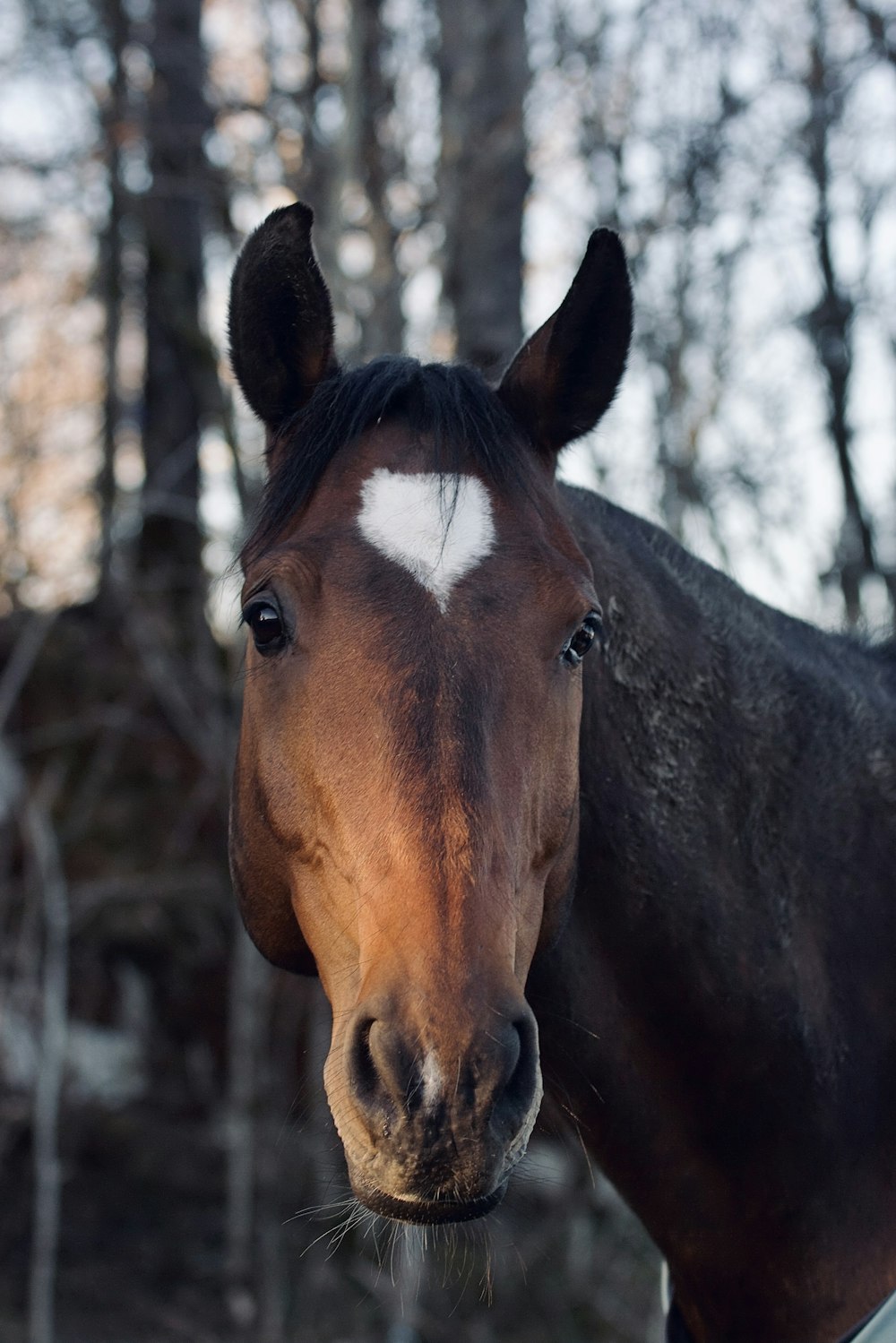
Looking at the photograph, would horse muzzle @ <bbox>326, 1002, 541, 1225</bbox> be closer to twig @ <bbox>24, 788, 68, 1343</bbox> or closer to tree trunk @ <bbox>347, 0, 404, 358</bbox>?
twig @ <bbox>24, 788, 68, 1343</bbox>

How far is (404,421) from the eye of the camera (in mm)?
2691

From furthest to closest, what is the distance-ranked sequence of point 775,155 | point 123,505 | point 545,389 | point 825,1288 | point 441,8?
1. point 775,155
2. point 123,505
3. point 441,8
4. point 545,389
5. point 825,1288

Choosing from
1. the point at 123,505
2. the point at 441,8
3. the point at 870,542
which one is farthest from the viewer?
the point at 870,542

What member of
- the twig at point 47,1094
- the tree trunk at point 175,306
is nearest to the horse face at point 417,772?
the twig at point 47,1094

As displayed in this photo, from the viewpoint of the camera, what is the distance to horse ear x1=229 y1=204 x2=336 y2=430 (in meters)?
2.70

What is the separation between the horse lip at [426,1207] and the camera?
6.16ft

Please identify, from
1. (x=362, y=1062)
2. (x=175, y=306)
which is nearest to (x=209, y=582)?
(x=175, y=306)

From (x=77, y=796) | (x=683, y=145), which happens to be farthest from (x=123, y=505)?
(x=683, y=145)

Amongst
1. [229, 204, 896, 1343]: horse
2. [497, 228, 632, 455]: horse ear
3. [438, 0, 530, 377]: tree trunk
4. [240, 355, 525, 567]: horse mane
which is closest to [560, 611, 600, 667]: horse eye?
[229, 204, 896, 1343]: horse

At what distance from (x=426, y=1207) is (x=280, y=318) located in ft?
6.51

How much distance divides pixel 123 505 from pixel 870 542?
8699 mm

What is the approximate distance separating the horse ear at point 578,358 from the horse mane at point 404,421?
11 centimetres

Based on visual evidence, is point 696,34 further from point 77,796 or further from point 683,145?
point 77,796

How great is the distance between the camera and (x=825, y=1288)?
260 cm
